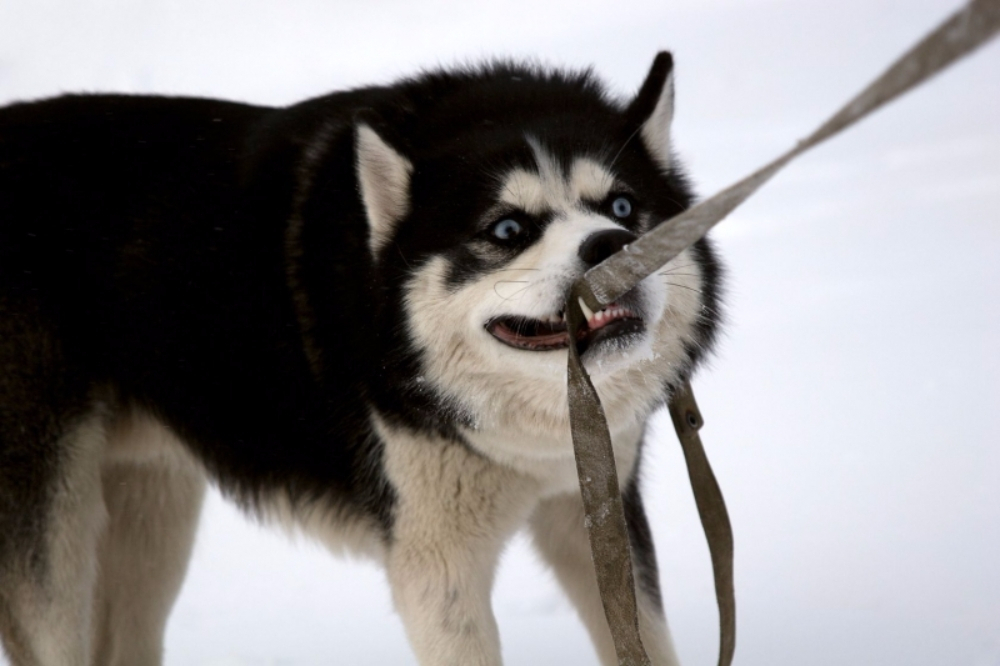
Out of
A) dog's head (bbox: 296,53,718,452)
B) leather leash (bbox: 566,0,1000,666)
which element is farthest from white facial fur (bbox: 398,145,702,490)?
leather leash (bbox: 566,0,1000,666)

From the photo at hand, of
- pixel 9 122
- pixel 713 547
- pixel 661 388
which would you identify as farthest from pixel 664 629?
pixel 9 122

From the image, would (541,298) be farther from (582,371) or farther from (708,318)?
(708,318)

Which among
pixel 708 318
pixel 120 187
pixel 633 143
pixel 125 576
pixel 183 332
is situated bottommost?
pixel 125 576

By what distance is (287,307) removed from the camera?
10.9 ft

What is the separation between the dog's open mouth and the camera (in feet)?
8.48

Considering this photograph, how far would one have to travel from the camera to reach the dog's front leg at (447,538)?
2992 millimetres

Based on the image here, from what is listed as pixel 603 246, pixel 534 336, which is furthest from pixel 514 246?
pixel 603 246

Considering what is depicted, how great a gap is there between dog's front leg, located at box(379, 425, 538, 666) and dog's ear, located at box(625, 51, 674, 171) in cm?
100

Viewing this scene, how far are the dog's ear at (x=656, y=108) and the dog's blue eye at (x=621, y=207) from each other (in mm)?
306

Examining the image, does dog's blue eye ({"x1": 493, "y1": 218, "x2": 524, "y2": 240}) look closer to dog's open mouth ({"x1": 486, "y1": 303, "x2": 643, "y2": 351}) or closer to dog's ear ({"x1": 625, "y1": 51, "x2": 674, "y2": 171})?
dog's open mouth ({"x1": 486, "y1": 303, "x2": 643, "y2": 351})

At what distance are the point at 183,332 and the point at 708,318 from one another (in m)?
1.58

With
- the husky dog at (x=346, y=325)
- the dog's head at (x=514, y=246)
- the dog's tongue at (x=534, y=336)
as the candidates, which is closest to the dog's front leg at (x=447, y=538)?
the husky dog at (x=346, y=325)

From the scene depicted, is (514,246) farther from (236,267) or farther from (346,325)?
(236,267)

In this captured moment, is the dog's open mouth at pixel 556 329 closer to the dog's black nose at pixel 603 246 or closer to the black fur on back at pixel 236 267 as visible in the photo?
the dog's black nose at pixel 603 246
